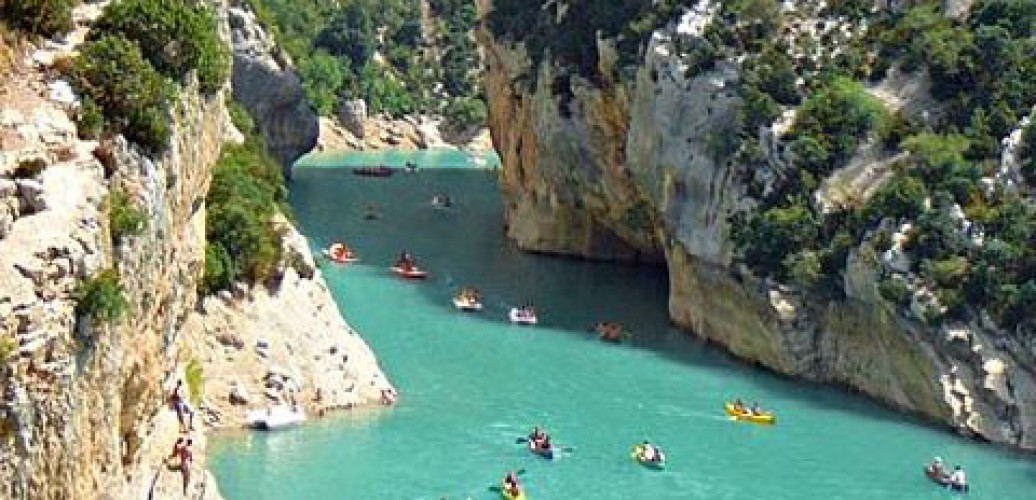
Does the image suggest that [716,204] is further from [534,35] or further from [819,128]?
[534,35]

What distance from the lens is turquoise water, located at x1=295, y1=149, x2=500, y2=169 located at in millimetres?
112250

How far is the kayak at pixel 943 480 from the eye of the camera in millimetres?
40219

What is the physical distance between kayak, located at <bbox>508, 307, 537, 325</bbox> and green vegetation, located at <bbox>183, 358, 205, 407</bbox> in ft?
64.1

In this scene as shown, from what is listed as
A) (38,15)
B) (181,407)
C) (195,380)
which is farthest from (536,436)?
(38,15)

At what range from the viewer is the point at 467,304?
194 feet

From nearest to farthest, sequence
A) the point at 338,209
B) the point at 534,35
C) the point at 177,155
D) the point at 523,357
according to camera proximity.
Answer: the point at 177,155 → the point at 523,357 → the point at 534,35 → the point at 338,209

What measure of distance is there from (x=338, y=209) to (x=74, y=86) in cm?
6436

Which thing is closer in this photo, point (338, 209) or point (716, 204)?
point (716, 204)

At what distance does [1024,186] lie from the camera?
49.7 m

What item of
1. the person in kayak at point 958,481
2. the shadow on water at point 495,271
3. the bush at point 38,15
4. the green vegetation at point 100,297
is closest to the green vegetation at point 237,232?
the shadow on water at point 495,271

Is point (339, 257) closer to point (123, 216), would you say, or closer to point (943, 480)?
point (943, 480)

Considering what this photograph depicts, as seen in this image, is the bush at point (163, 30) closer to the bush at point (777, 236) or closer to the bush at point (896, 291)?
the bush at point (896, 291)

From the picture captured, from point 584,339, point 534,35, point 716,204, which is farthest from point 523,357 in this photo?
point 534,35

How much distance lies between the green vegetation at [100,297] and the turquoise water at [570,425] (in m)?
16.5
